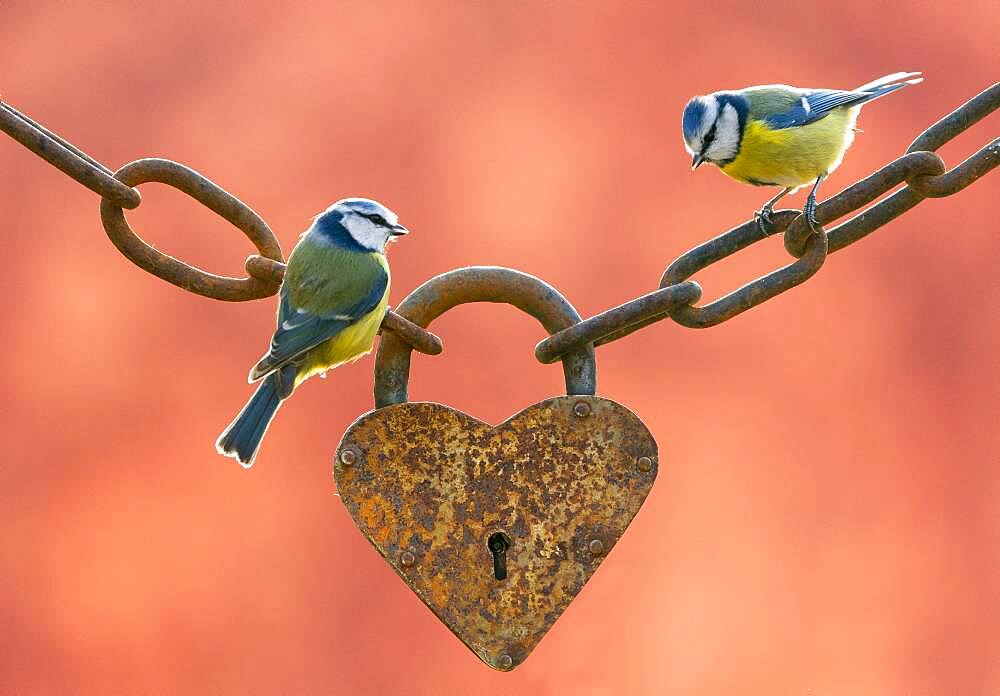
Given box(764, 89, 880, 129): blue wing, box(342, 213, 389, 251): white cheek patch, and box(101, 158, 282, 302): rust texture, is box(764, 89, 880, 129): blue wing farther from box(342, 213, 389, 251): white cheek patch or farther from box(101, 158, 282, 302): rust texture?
box(101, 158, 282, 302): rust texture

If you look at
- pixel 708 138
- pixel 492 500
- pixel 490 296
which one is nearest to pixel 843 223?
pixel 490 296

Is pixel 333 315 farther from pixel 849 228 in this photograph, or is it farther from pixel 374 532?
pixel 849 228

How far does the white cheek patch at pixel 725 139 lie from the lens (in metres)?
2.25

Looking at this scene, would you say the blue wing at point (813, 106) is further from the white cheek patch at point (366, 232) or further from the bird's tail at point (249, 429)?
the bird's tail at point (249, 429)

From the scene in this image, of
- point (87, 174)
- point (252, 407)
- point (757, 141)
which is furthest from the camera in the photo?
point (757, 141)

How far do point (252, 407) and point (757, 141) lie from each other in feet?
4.21

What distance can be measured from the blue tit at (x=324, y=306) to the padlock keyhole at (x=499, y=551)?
473 mm

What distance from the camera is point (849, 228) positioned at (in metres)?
1.14

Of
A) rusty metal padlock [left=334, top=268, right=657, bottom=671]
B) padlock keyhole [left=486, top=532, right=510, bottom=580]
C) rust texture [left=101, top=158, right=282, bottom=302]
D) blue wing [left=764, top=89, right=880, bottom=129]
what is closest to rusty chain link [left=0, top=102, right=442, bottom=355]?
rust texture [left=101, top=158, right=282, bottom=302]

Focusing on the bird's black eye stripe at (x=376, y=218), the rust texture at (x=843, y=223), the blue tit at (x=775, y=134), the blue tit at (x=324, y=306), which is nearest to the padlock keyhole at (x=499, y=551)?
the rust texture at (x=843, y=223)

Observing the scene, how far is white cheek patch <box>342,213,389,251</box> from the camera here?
64.7 inches

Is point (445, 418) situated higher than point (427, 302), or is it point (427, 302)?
point (427, 302)

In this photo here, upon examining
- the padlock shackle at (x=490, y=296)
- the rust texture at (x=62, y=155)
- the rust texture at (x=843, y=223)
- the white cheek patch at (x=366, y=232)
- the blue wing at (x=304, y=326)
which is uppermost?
the rust texture at (x=62, y=155)

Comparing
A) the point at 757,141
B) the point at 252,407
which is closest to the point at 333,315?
the point at 252,407
